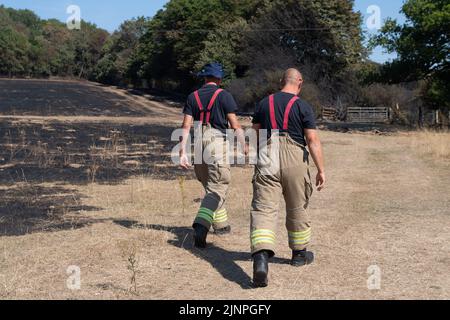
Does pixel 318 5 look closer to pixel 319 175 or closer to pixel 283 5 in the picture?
pixel 283 5

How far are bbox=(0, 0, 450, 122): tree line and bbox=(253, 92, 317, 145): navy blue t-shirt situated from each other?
20517 millimetres

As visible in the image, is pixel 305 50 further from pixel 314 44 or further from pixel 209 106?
pixel 209 106

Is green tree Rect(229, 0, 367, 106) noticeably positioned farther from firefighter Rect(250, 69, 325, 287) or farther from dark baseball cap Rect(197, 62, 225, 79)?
firefighter Rect(250, 69, 325, 287)

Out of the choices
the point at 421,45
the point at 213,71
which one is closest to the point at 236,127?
the point at 213,71

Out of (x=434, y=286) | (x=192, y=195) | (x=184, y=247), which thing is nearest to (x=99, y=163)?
(x=192, y=195)

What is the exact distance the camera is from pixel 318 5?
1630 inches

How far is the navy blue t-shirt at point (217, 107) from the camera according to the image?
6.37 m

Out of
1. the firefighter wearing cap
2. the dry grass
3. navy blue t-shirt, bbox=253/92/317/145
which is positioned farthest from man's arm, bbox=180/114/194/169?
the dry grass

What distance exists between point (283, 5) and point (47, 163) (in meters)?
32.5

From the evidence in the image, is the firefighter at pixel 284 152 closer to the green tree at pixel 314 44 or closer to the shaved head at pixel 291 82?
the shaved head at pixel 291 82

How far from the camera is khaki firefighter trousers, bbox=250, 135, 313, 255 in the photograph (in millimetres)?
5148

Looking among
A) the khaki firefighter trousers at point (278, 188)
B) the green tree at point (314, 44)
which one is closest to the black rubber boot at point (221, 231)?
the khaki firefighter trousers at point (278, 188)

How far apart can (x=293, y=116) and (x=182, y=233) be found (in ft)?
8.31

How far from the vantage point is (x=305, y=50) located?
42656 millimetres
